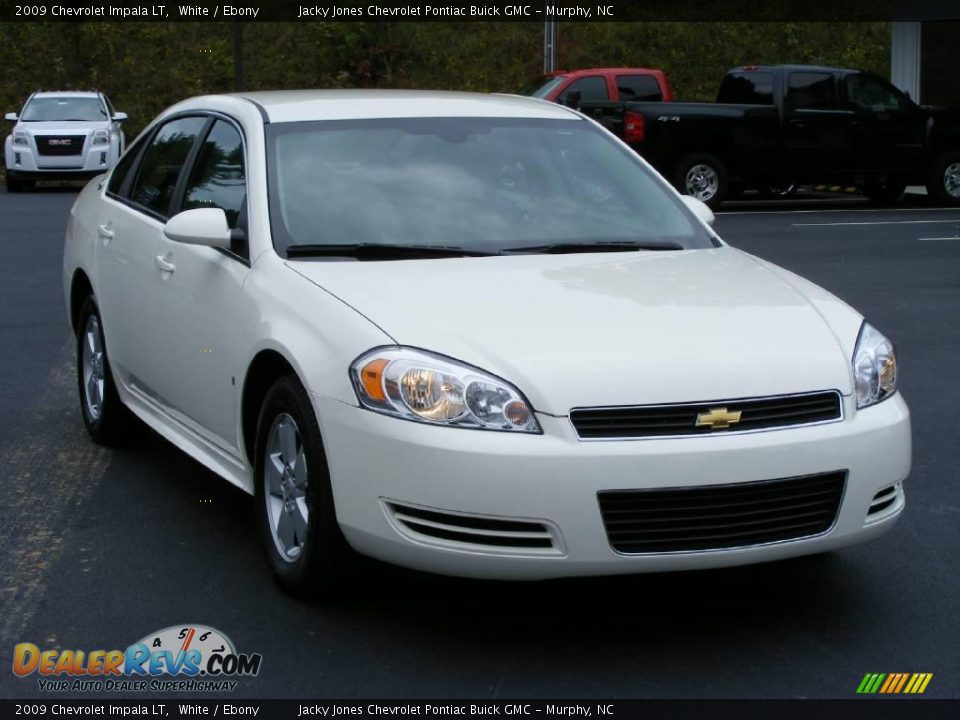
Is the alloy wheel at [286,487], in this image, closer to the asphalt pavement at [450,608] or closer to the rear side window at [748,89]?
the asphalt pavement at [450,608]

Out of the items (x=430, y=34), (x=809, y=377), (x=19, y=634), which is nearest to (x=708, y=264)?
(x=809, y=377)

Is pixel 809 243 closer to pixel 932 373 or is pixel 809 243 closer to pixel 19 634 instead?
pixel 932 373

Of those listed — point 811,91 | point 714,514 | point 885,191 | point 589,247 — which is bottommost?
point 885,191

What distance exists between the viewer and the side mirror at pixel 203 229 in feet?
17.7

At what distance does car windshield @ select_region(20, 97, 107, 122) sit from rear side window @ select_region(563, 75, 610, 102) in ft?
29.7

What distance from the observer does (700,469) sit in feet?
13.9

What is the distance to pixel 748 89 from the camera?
21891mm

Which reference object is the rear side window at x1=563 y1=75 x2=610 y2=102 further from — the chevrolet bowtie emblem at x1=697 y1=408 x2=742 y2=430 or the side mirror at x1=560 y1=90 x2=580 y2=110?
the chevrolet bowtie emblem at x1=697 y1=408 x2=742 y2=430

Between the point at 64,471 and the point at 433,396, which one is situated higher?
the point at 433,396

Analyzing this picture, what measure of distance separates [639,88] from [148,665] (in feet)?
66.0

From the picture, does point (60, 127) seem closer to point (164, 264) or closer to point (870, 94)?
point (870, 94)

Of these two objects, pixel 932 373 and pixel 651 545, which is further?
pixel 932 373

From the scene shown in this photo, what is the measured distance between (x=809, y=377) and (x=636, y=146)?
16.7 metres

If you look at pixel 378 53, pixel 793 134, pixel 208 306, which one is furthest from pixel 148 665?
pixel 378 53
